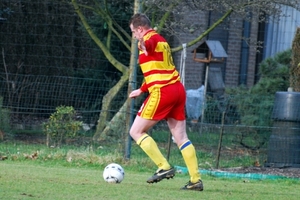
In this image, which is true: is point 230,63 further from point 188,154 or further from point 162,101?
point 162,101

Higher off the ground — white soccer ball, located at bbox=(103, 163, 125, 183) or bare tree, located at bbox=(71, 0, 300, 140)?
bare tree, located at bbox=(71, 0, 300, 140)

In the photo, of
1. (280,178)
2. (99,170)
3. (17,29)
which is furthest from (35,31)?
(280,178)

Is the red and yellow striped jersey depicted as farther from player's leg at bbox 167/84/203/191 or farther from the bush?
the bush

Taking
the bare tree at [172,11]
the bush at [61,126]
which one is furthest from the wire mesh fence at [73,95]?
the bare tree at [172,11]

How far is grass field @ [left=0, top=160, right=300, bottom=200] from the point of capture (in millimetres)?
7648

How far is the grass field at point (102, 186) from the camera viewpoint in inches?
301

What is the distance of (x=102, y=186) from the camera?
841 centimetres

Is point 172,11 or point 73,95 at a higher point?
point 172,11

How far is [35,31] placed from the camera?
15.1m

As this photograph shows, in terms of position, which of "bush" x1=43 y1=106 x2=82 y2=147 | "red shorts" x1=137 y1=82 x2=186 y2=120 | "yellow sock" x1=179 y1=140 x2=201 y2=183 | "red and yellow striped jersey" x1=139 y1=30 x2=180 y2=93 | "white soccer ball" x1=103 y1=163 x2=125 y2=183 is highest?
"red and yellow striped jersey" x1=139 y1=30 x2=180 y2=93

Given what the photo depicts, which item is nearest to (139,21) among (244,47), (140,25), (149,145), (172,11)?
(140,25)

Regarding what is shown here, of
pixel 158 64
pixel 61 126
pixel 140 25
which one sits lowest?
pixel 61 126

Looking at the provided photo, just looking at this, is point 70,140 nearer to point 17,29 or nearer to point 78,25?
point 17,29

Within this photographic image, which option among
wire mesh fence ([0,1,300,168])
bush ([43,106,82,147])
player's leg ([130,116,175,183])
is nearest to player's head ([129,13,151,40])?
player's leg ([130,116,175,183])
